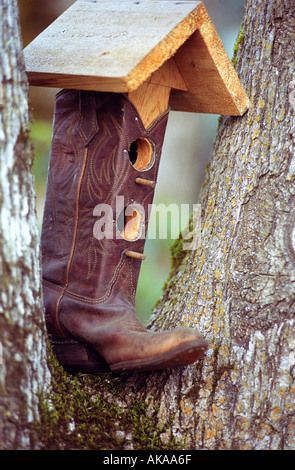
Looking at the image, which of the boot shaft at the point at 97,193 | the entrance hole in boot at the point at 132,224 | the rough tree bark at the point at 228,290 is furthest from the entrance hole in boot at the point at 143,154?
the rough tree bark at the point at 228,290

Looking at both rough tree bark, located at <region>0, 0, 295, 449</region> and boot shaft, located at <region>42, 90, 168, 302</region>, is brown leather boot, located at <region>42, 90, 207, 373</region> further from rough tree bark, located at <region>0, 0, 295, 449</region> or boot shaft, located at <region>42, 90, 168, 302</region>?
rough tree bark, located at <region>0, 0, 295, 449</region>

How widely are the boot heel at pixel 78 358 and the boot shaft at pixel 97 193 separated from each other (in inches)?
7.2

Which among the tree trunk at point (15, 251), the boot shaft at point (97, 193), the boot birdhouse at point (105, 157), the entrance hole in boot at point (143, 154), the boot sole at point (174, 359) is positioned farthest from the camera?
the entrance hole in boot at point (143, 154)

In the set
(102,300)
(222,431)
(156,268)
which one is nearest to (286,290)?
(222,431)

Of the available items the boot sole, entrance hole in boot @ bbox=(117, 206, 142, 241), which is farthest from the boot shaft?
the boot sole

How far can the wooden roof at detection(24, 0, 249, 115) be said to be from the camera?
5.04 ft

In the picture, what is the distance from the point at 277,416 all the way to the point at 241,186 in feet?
2.59

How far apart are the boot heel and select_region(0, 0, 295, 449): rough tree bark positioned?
53 mm

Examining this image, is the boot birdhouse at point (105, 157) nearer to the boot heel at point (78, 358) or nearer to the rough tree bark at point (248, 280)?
the boot heel at point (78, 358)

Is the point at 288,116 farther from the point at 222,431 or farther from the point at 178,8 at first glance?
the point at 222,431

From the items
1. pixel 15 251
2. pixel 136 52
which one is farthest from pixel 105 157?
pixel 15 251

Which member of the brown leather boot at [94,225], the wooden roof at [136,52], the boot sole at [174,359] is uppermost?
the wooden roof at [136,52]

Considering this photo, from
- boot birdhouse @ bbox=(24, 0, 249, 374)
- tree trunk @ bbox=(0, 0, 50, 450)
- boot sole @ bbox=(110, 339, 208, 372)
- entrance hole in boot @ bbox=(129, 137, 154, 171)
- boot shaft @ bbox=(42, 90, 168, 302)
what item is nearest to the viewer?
tree trunk @ bbox=(0, 0, 50, 450)

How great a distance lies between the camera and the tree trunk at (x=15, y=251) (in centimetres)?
135
